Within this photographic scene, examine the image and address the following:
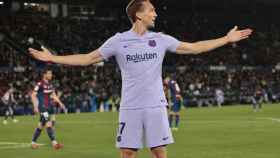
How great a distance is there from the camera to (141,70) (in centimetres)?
702

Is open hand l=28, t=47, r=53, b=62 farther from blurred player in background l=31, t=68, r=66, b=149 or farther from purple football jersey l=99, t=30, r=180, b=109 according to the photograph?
blurred player in background l=31, t=68, r=66, b=149

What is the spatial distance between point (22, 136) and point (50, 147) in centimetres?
518

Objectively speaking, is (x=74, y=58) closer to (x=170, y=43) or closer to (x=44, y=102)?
(x=170, y=43)

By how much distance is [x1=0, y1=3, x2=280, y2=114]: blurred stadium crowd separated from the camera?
50219 mm

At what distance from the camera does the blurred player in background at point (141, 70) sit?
702 centimetres

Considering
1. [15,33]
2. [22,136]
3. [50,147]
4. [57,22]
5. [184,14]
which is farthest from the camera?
[184,14]

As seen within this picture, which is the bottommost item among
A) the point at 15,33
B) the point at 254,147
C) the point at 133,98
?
the point at 254,147

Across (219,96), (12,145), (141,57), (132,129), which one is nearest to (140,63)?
(141,57)

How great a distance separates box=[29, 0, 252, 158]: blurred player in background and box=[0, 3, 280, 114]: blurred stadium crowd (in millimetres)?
37881

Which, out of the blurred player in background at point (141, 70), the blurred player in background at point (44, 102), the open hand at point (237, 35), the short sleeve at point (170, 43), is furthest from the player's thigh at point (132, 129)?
the blurred player in background at point (44, 102)

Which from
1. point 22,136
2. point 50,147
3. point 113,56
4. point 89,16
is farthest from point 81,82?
point 113,56

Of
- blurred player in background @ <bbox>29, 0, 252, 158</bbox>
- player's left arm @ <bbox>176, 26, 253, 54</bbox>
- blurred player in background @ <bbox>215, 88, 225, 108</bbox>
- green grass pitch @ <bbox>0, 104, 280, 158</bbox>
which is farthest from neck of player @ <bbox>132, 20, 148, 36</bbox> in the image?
blurred player in background @ <bbox>215, 88, 225, 108</bbox>

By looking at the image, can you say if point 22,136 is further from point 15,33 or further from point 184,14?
point 184,14

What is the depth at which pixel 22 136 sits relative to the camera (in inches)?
936
